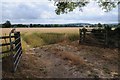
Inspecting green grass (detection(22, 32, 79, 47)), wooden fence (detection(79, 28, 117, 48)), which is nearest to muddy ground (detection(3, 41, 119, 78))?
wooden fence (detection(79, 28, 117, 48))

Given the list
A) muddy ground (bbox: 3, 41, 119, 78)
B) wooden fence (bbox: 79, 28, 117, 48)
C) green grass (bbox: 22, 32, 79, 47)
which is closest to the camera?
muddy ground (bbox: 3, 41, 119, 78)

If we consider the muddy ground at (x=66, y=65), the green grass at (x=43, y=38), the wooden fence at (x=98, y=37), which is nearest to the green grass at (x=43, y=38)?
the green grass at (x=43, y=38)

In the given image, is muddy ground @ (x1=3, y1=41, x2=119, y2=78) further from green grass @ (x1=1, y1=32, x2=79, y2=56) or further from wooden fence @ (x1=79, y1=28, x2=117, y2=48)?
green grass @ (x1=1, y1=32, x2=79, y2=56)

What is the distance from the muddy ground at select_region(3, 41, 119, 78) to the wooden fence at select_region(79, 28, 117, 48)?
8.84ft

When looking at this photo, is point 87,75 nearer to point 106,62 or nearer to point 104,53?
point 106,62

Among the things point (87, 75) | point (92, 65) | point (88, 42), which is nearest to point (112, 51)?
point (88, 42)

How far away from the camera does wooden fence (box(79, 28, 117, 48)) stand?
70.1 ft

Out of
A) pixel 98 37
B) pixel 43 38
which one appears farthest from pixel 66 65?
pixel 43 38

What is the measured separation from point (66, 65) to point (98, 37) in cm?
865

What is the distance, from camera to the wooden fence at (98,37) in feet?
70.1

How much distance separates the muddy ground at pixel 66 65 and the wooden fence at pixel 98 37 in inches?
106

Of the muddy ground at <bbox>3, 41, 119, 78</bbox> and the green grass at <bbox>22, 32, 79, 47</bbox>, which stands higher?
the green grass at <bbox>22, 32, 79, 47</bbox>

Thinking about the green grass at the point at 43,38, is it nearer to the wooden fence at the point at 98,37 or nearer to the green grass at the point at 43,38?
the green grass at the point at 43,38

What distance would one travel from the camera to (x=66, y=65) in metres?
14.3
